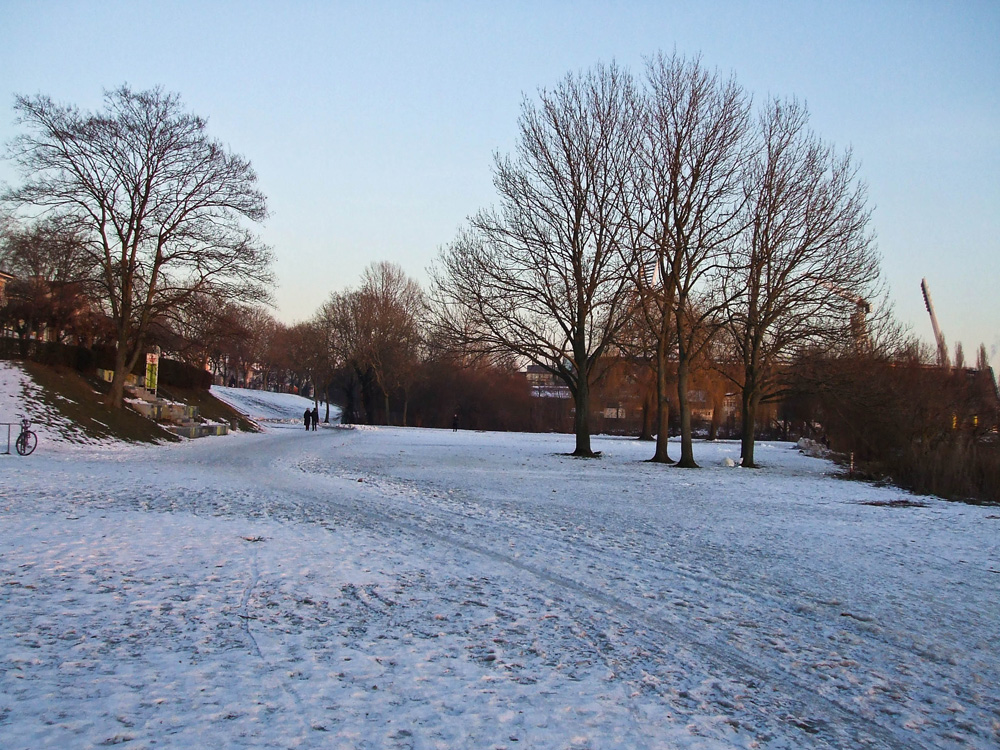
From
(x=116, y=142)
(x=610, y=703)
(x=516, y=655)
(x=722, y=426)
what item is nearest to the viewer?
(x=610, y=703)

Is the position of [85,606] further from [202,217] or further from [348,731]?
[202,217]

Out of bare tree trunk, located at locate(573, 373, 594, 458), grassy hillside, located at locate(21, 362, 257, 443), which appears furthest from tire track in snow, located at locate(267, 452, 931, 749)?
grassy hillside, located at locate(21, 362, 257, 443)

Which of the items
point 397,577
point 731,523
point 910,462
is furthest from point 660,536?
point 910,462

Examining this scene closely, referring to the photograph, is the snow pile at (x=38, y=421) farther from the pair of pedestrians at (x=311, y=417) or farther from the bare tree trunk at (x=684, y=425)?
the pair of pedestrians at (x=311, y=417)

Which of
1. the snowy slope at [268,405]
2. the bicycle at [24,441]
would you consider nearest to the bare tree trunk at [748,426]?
the bicycle at [24,441]

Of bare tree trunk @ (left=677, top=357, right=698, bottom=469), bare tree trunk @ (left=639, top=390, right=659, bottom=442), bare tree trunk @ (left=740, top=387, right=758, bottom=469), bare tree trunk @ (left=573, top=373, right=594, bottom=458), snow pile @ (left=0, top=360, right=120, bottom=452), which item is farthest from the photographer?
bare tree trunk @ (left=639, top=390, right=659, bottom=442)

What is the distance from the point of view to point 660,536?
1095 cm

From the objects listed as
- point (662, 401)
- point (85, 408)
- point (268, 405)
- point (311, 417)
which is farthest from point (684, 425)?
point (268, 405)

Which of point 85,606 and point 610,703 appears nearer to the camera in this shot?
point 610,703

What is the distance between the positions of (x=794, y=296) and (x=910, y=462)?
7.65m

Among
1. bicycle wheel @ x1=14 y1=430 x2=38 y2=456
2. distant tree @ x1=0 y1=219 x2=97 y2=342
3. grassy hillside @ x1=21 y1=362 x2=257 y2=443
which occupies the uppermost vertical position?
distant tree @ x1=0 y1=219 x2=97 y2=342

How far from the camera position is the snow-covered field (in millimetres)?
4273

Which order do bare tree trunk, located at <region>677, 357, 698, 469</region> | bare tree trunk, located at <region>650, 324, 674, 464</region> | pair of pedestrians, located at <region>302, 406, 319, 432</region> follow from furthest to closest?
pair of pedestrians, located at <region>302, 406, 319, 432</region>, bare tree trunk, located at <region>650, 324, 674, 464</region>, bare tree trunk, located at <region>677, 357, 698, 469</region>

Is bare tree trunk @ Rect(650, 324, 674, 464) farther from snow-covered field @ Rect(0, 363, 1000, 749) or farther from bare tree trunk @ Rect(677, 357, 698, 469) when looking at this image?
snow-covered field @ Rect(0, 363, 1000, 749)
